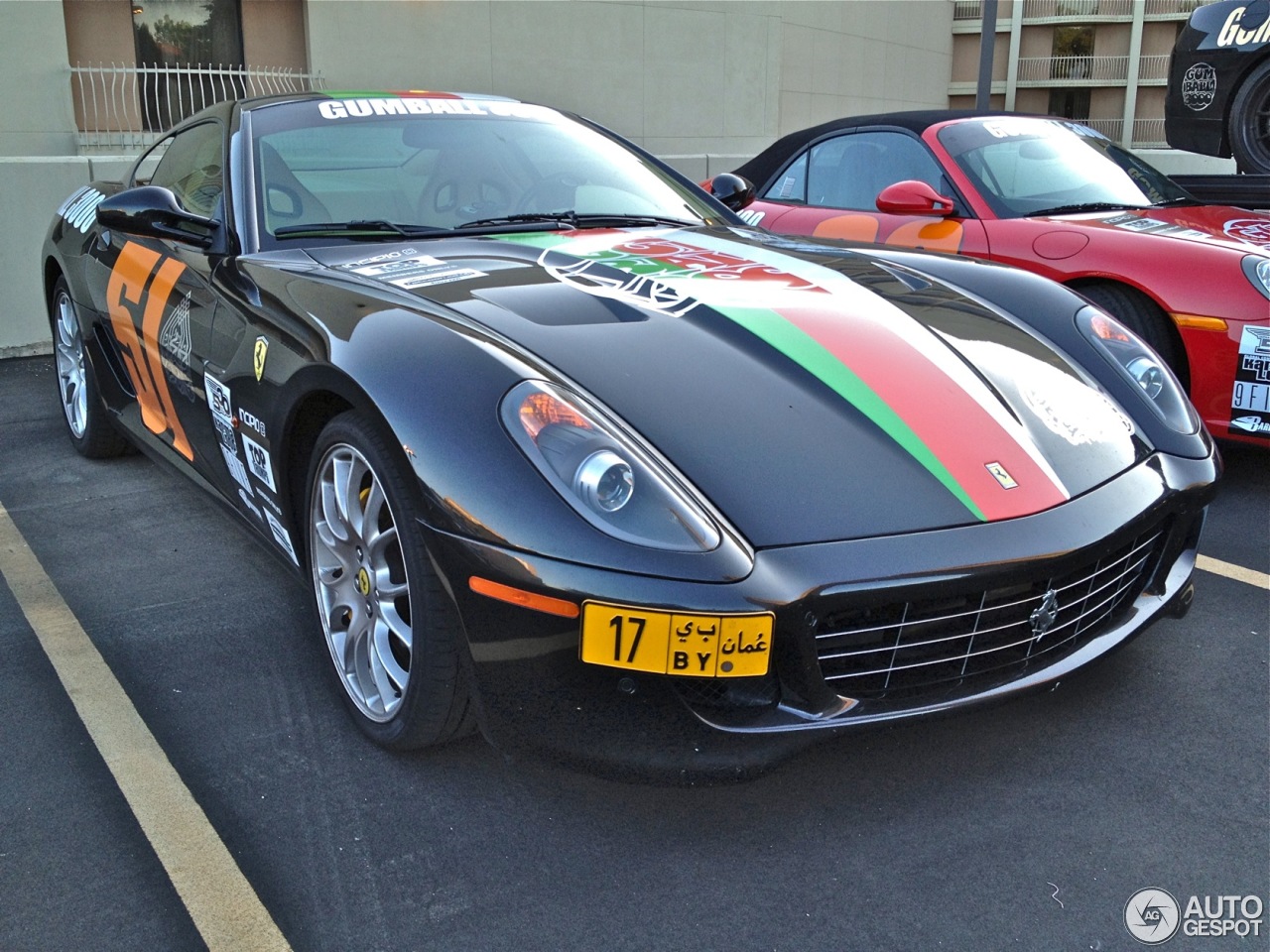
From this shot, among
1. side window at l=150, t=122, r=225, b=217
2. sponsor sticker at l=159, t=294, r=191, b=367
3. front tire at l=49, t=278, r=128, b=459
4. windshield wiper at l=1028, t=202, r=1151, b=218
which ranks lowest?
front tire at l=49, t=278, r=128, b=459

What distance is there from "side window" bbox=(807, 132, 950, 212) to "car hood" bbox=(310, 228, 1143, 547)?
2.28m

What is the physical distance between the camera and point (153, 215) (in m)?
3.14

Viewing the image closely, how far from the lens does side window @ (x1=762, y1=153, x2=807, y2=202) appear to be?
5.52 metres

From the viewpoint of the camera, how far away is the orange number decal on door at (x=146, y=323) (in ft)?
10.8

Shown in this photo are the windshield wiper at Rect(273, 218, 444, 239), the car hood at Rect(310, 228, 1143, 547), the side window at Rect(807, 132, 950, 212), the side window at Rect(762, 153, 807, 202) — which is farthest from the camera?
the side window at Rect(762, 153, 807, 202)

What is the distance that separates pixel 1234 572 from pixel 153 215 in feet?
10.3

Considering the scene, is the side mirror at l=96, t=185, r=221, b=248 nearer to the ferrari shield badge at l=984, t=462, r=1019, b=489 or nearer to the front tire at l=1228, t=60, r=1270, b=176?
the ferrari shield badge at l=984, t=462, r=1019, b=489

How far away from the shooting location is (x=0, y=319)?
674cm

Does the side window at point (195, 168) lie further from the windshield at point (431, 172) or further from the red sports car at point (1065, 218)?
the red sports car at point (1065, 218)

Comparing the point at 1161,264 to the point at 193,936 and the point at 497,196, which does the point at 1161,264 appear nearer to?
the point at 497,196

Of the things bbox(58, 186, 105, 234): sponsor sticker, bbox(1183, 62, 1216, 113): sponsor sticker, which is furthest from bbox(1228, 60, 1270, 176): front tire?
bbox(58, 186, 105, 234): sponsor sticker

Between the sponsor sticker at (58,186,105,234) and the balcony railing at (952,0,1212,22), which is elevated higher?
the balcony railing at (952,0,1212,22)

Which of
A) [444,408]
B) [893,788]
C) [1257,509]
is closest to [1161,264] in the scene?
[1257,509]

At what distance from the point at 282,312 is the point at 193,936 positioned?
131 centimetres
